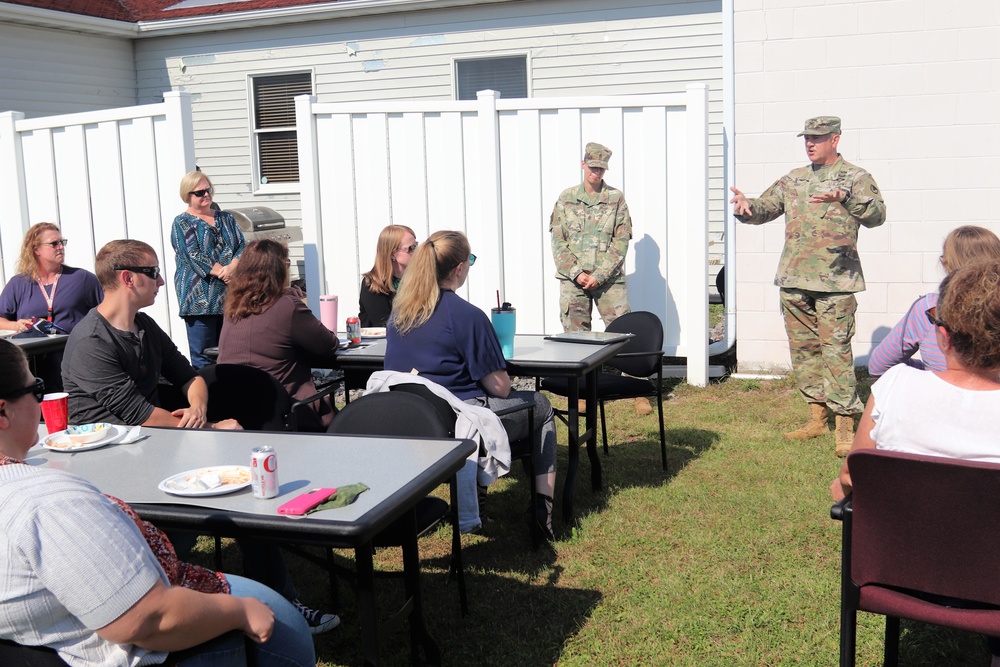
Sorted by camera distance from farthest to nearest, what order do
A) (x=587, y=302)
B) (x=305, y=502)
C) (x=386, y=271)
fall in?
(x=587, y=302) → (x=386, y=271) → (x=305, y=502)

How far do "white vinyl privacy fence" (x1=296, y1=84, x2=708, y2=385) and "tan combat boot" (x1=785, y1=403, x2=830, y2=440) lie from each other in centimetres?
142

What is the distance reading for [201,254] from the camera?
624 centimetres

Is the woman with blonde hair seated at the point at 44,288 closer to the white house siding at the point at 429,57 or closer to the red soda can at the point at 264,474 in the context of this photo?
the red soda can at the point at 264,474

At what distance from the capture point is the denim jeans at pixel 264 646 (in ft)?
6.82

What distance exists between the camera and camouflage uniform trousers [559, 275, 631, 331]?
6980 millimetres

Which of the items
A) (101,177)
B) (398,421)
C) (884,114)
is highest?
(884,114)

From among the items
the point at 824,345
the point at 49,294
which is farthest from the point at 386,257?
the point at 824,345

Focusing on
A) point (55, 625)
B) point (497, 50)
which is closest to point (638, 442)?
point (55, 625)

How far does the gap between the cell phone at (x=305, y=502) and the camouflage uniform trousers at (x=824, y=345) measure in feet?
13.3

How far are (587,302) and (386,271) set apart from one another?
191 centimetres

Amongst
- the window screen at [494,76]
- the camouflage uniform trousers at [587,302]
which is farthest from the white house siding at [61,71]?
the camouflage uniform trousers at [587,302]

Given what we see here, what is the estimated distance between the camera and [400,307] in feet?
13.5

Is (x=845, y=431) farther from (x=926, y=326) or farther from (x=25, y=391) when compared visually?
(x=25, y=391)

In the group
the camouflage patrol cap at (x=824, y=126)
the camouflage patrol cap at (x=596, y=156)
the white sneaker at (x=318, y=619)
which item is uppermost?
the camouflage patrol cap at (x=824, y=126)
